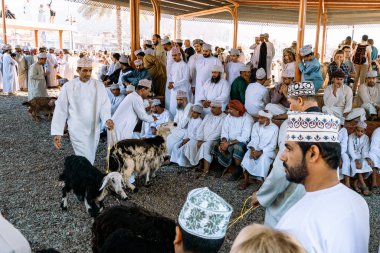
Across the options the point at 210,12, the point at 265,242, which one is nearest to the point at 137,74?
the point at 265,242

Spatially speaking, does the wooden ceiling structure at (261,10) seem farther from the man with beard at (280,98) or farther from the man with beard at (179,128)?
the man with beard at (280,98)

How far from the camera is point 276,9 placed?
1545cm

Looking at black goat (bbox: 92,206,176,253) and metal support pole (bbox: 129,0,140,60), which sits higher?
metal support pole (bbox: 129,0,140,60)

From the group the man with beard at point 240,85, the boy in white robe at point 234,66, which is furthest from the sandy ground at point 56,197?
the boy in white robe at point 234,66

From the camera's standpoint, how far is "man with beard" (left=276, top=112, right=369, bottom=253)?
1.53 meters

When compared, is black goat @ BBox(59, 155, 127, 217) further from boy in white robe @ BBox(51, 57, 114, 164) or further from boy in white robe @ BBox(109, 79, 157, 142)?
boy in white robe @ BBox(109, 79, 157, 142)

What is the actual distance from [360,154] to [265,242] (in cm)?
494

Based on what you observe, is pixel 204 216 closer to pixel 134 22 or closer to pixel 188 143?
pixel 188 143

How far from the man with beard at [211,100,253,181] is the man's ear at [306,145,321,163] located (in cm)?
420

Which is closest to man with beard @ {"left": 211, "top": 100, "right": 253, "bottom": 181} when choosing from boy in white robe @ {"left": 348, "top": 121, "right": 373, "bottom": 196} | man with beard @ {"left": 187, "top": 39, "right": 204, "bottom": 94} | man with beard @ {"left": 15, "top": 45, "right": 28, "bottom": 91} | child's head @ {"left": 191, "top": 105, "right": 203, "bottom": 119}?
child's head @ {"left": 191, "top": 105, "right": 203, "bottom": 119}

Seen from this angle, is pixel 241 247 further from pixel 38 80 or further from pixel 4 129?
pixel 38 80

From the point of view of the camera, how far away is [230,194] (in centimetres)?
530

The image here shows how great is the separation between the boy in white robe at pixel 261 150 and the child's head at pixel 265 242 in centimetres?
441

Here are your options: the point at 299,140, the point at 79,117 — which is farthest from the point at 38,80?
the point at 299,140
